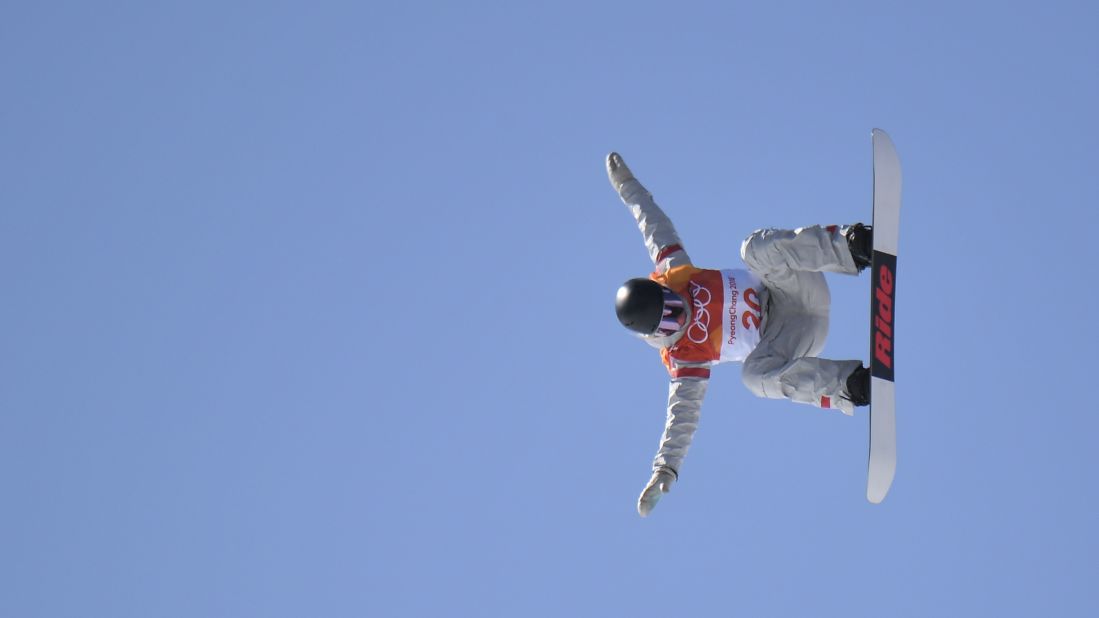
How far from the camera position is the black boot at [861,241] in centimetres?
923

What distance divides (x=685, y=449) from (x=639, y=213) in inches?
79.8

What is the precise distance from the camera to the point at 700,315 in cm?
1023

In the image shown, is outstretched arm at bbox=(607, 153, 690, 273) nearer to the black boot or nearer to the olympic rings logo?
the olympic rings logo

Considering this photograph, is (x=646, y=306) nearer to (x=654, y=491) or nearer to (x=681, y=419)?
(x=681, y=419)

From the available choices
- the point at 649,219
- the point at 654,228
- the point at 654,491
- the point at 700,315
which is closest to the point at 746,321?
the point at 700,315

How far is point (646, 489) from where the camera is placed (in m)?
10.2

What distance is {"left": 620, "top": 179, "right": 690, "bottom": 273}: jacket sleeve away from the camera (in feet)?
35.0

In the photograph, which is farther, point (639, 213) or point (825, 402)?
point (639, 213)

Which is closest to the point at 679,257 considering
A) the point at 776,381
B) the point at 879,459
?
the point at 776,381

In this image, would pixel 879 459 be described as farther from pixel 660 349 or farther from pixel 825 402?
pixel 660 349

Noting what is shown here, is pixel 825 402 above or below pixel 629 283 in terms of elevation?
below

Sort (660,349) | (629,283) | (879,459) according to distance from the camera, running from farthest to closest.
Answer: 1. (660,349)
2. (629,283)
3. (879,459)

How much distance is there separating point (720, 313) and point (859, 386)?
137 cm

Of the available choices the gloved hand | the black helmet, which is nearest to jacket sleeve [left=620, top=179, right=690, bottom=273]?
the black helmet
